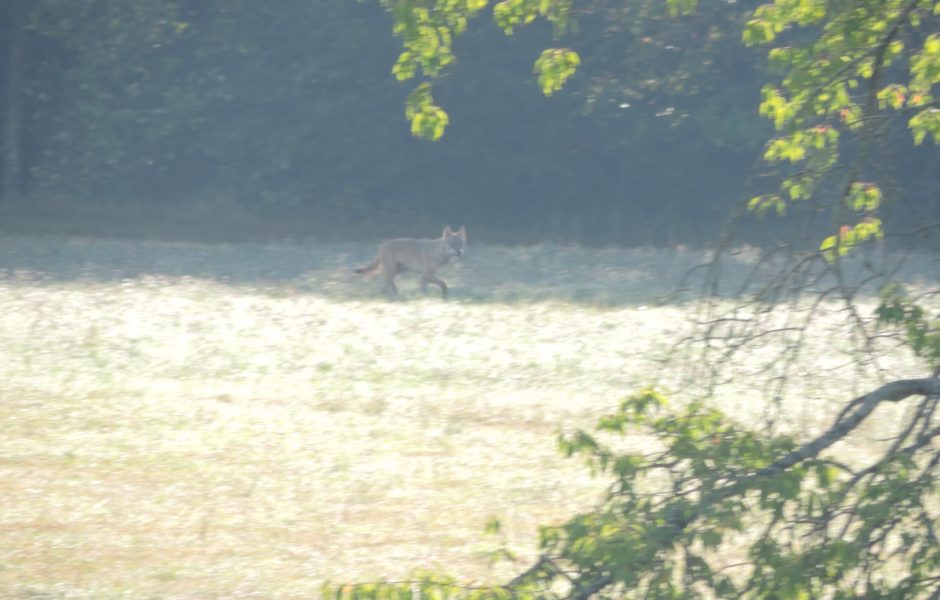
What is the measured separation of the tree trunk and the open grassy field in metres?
8.46

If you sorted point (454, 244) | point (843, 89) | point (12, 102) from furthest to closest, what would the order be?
point (12, 102), point (454, 244), point (843, 89)

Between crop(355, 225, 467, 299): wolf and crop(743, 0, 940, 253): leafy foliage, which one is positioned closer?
crop(743, 0, 940, 253): leafy foliage

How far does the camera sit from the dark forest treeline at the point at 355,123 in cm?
2558

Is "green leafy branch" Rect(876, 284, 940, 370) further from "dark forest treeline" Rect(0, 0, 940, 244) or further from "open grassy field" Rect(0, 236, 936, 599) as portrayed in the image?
"dark forest treeline" Rect(0, 0, 940, 244)

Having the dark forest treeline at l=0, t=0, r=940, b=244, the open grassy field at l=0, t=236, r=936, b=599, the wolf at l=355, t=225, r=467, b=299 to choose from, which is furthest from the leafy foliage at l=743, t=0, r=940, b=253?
the dark forest treeline at l=0, t=0, r=940, b=244

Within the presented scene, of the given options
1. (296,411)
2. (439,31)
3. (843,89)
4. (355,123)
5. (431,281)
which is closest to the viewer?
(439,31)

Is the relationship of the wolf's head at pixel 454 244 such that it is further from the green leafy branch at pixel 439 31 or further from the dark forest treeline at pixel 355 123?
the green leafy branch at pixel 439 31

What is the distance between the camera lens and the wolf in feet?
61.1

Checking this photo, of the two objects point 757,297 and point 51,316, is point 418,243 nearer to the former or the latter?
point 51,316

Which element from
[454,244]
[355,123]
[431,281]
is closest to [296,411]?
[431,281]

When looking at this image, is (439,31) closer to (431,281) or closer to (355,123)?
(431,281)

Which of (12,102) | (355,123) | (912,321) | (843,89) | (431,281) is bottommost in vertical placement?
(912,321)

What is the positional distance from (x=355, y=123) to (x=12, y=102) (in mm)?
7962

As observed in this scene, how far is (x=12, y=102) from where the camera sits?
28.1 metres
